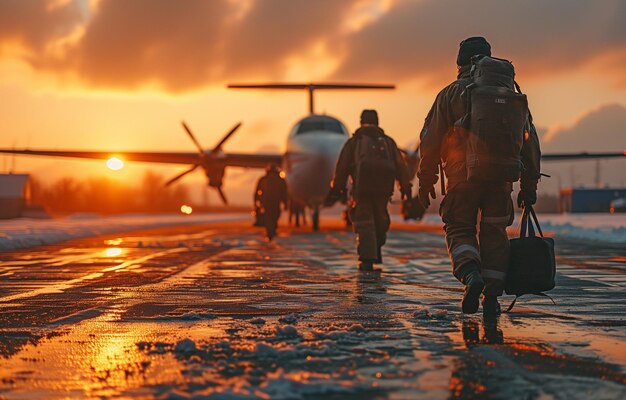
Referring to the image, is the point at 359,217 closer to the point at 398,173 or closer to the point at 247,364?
the point at 398,173

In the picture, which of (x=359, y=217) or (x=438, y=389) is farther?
(x=359, y=217)

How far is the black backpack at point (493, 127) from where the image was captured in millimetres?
5742

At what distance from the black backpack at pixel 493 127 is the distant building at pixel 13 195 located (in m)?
66.0

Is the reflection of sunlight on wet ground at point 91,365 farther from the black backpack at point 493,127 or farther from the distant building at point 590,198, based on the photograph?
the distant building at point 590,198

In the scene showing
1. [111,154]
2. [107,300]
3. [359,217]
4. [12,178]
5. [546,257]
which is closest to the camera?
[546,257]

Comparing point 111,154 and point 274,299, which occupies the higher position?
point 111,154

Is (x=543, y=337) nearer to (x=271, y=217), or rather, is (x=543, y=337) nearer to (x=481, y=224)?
(x=481, y=224)

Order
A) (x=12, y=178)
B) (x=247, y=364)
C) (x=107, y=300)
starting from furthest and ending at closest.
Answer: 1. (x=12, y=178)
2. (x=107, y=300)
3. (x=247, y=364)

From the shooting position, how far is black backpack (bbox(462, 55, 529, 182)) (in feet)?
18.8

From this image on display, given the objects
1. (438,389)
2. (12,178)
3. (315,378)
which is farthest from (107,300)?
(12,178)

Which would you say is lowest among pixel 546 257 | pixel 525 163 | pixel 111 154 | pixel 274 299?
pixel 274 299

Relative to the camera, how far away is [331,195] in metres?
11.0

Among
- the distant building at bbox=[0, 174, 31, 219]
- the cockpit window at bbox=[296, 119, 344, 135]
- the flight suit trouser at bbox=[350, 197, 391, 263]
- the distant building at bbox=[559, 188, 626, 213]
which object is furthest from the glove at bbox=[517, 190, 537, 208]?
the distant building at bbox=[559, 188, 626, 213]

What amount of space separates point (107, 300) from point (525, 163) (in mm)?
3703
